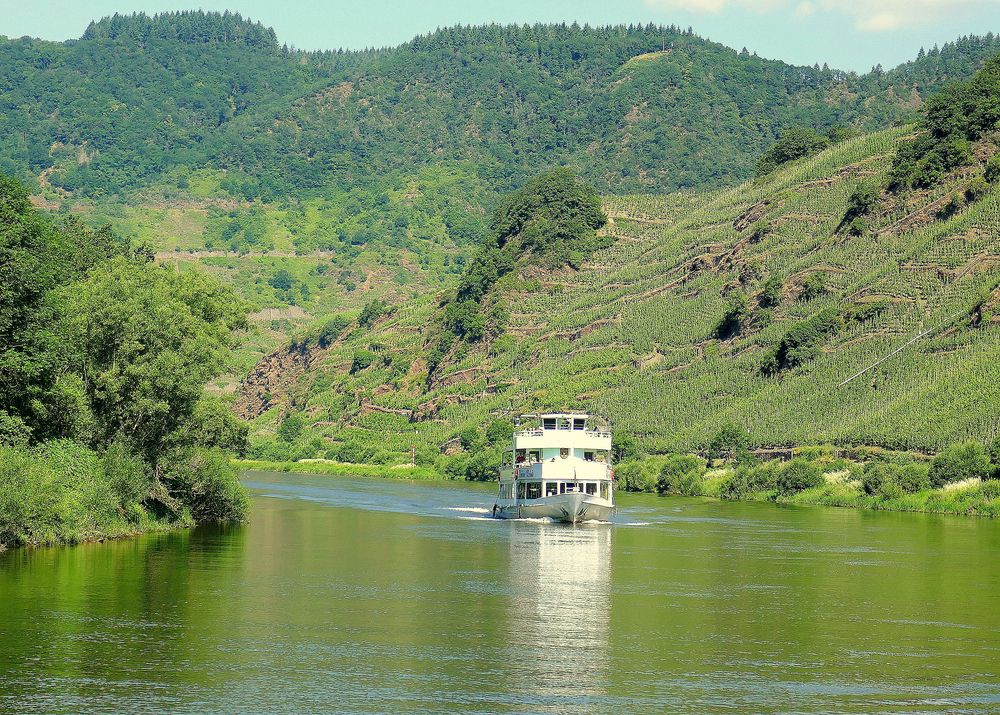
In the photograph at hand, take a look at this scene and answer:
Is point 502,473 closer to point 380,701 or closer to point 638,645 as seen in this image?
point 638,645

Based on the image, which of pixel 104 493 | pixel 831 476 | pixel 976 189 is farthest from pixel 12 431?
pixel 976 189

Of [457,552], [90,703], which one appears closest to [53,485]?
[457,552]

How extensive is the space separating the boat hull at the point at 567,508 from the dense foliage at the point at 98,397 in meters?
19.2

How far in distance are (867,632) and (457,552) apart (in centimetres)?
2768

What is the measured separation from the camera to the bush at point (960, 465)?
104 metres

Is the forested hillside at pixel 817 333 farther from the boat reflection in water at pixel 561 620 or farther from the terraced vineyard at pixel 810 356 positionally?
the boat reflection in water at pixel 561 620

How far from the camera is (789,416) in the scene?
138 metres

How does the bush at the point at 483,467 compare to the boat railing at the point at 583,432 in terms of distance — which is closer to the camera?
the boat railing at the point at 583,432

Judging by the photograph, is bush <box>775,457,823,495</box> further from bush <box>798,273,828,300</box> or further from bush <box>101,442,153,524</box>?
bush <box>101,442,153,524</box>

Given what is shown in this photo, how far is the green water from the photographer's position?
1342 inches

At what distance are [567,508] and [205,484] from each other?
23.6 m

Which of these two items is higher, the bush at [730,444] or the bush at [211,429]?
the bush at [211,429]

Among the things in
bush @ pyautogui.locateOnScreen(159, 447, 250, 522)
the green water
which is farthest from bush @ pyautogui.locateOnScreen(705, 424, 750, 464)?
bush @ pyautogui.locateOnScreen(159, 447, 250, 522)

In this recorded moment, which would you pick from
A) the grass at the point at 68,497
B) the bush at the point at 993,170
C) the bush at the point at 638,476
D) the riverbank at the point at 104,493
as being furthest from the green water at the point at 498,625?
the bush at the point at 993,170
